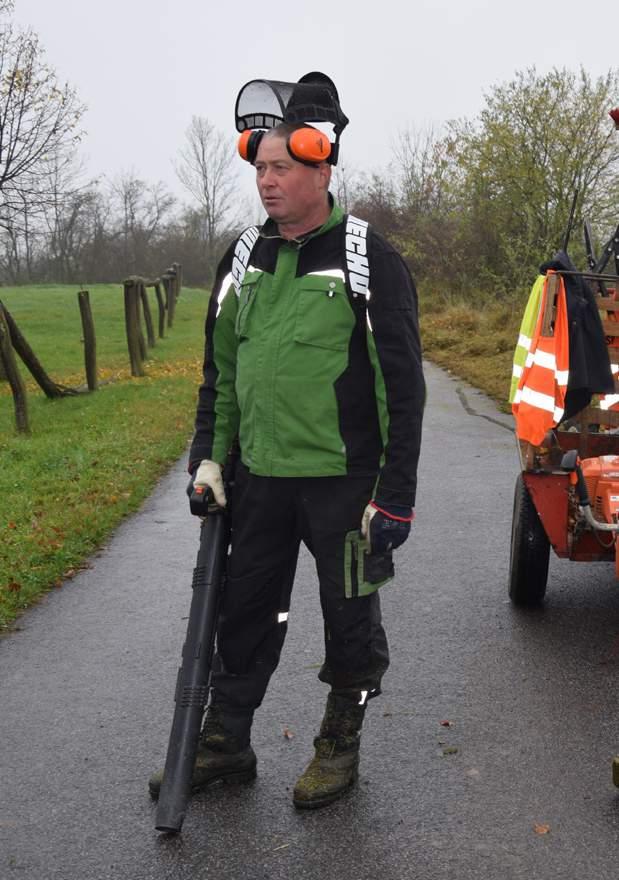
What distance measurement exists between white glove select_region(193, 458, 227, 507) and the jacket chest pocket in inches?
20.8

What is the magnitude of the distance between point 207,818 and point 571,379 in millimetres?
2624

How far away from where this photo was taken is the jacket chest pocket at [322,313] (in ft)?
10.6

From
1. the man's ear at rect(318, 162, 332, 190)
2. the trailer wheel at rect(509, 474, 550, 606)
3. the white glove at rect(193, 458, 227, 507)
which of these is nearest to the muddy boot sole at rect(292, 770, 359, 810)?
the white glove at rect(193, 458, 227, 507)

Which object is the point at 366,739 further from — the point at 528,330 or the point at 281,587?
the point at 528,330

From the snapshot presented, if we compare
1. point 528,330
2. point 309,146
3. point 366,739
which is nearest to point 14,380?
point 528,330

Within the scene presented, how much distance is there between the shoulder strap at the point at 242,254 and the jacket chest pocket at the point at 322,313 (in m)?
0.28

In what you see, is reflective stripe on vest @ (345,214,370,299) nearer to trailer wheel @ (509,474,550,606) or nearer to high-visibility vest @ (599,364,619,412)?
trailer wheel @ (509,474,550,606)

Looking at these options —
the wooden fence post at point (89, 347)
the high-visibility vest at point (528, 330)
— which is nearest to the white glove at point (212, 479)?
the high-visibility vest at point (528, 330)

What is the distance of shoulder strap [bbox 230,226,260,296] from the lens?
3.42 metres

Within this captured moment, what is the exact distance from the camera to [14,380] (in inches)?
482

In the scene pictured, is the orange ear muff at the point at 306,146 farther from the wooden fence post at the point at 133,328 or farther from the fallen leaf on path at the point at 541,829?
the wooden fence post at the point at 133,328

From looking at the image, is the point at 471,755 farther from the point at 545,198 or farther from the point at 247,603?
the point at 545,198

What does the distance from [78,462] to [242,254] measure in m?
6.81

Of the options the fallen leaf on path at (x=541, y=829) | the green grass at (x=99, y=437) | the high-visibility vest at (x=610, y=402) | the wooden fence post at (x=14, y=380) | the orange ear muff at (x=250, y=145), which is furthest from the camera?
the wooden fence post at (x=14, y=380)
